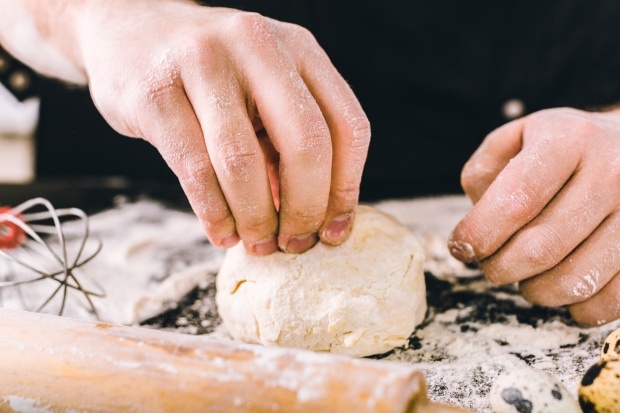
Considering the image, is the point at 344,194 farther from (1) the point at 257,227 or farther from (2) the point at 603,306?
(2) the point at 603,306

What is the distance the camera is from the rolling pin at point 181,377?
2.41 feet

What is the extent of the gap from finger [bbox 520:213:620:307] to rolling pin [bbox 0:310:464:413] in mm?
510

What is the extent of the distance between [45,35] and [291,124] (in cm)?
110

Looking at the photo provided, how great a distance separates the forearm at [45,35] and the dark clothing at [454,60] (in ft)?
1.47

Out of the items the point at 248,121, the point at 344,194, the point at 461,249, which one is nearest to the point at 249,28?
the point at 248,121

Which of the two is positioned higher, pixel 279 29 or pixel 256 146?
pixel 279 29

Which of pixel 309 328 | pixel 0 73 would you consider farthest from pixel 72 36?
pixel 309 328

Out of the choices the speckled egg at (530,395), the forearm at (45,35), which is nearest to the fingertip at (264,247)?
the speckled egg at (530,395)

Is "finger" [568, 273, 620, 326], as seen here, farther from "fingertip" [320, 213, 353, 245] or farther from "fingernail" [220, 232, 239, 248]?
"fingernail" [220, 232, 239, 248]

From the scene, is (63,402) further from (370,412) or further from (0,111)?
(0,111)

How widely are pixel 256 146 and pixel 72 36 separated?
86 cm

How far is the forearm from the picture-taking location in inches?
59.6

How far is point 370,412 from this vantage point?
70 centimetres

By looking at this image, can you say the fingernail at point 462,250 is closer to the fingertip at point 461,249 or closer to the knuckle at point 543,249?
the fingertip at point 461,249
